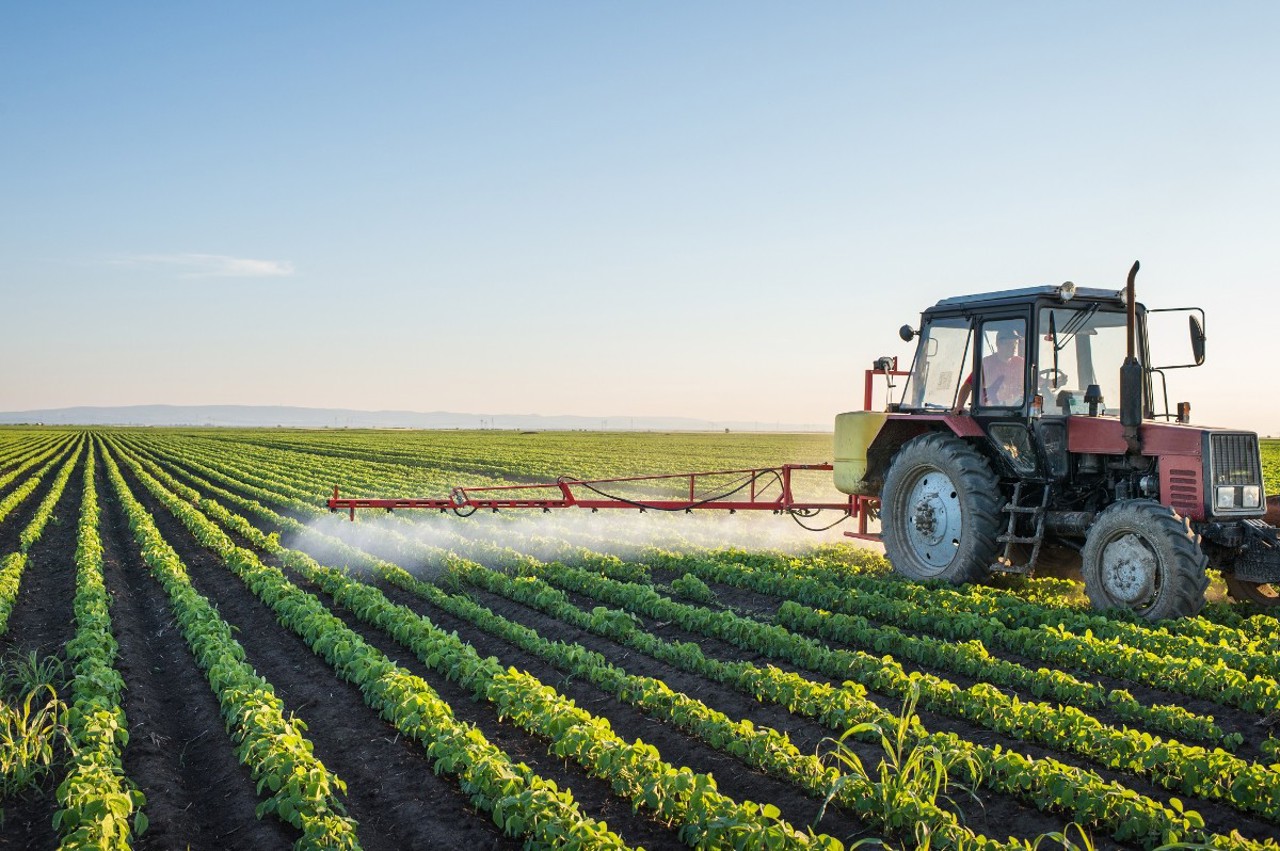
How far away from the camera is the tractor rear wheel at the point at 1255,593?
8328mm

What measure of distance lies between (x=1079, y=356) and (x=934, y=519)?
77.3 inches

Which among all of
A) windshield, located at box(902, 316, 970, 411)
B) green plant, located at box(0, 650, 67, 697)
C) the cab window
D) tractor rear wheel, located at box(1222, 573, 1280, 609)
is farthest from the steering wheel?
green plant, located at box(0, 650, 67, 697)

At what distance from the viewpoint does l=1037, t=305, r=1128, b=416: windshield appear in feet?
27.6

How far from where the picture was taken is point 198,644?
25.5 ft

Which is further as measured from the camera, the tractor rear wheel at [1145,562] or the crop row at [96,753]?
the tractor rear wheel at [1145,562]

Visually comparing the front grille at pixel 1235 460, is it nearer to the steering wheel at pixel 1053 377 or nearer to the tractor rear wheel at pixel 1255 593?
the tractor rear wheel at pixel 1255 593

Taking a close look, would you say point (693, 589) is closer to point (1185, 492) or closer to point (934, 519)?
point (934, 519)

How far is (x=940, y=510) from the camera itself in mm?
9258

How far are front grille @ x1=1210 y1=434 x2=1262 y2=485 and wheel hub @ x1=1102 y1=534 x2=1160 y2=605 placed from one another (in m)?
0.79

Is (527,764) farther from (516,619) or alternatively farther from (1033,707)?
(516,619)

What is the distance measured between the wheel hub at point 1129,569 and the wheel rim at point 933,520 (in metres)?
1.42

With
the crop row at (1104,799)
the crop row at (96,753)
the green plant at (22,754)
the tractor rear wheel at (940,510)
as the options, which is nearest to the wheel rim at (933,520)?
the tractor rear wheel at (940,510)

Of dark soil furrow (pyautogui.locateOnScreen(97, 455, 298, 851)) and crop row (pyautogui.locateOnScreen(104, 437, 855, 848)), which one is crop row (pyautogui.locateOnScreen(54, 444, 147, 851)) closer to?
dark soil furrow (pyautogui.locateOnScreen(97, 455, 298, 851))

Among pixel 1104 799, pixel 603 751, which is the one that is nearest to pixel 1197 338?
pixel 1104 799
